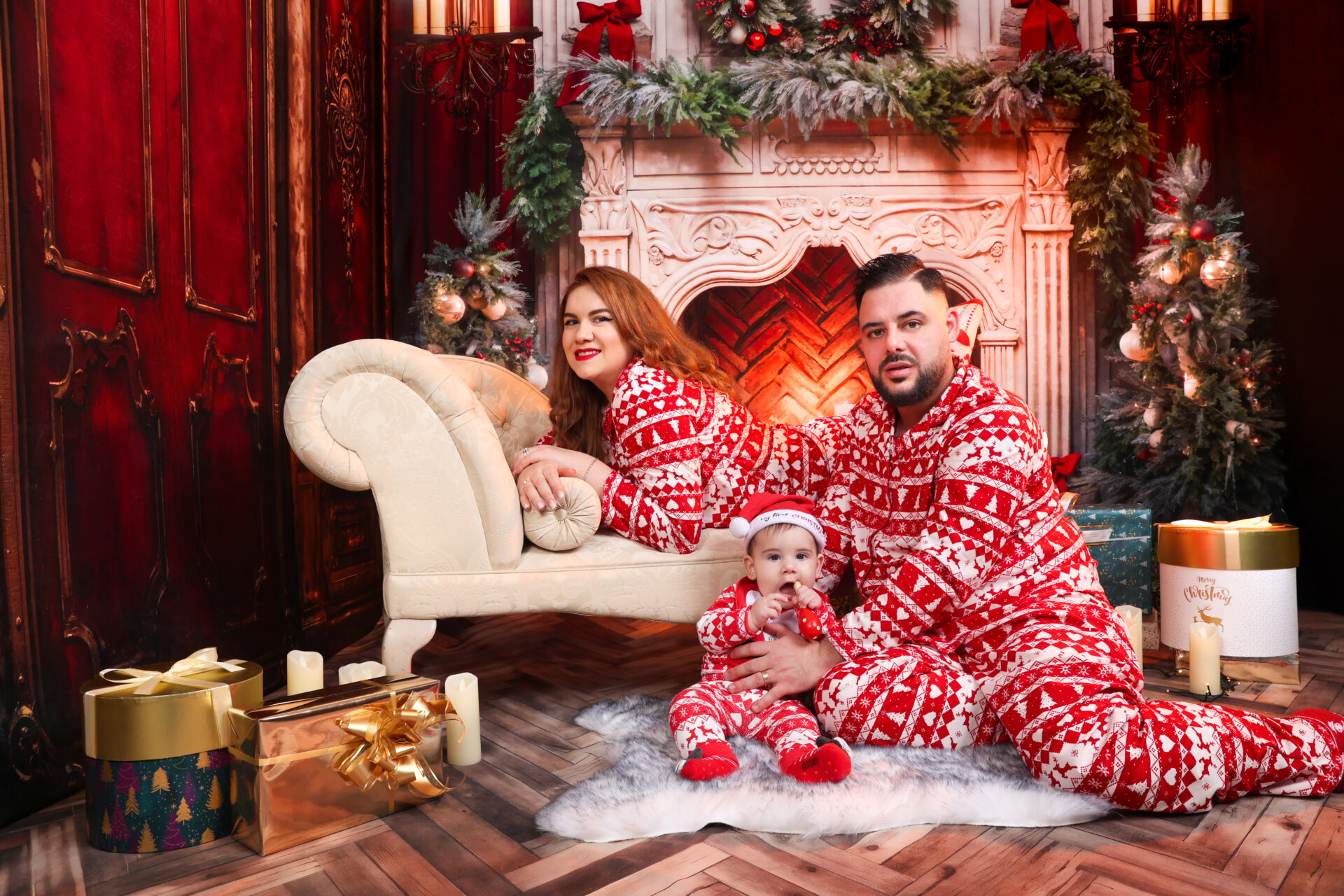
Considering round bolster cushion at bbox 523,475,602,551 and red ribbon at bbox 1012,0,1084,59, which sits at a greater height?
red ribbon at bbox 1012,0,1084,59

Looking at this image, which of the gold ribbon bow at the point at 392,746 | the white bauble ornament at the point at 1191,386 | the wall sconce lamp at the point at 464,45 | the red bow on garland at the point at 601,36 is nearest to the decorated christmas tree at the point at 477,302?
the wall sconce lamp at the point at 464,45

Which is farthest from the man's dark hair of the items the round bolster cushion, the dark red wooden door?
the dark red wooden door

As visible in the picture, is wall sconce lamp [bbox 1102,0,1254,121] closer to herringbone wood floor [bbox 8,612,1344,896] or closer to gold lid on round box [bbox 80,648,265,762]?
herringbone wood floor [bbox 8,612,1344,896]

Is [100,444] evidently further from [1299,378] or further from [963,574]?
[1299,378]

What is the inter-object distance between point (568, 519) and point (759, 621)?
590mm

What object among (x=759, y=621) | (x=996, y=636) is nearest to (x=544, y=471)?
(x=759, y=621)

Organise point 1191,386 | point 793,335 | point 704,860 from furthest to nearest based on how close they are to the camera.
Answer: point 793,335 → point 1191,386 → point 704,860

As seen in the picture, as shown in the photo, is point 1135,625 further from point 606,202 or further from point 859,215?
point 606,202

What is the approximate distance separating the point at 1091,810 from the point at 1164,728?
20cm

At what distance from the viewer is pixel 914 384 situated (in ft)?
6.32

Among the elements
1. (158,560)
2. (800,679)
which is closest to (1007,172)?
(800,679)

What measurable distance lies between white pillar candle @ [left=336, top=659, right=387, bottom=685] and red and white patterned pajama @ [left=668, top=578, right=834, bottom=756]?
→ 2.35 ft

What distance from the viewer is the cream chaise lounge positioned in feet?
6.86

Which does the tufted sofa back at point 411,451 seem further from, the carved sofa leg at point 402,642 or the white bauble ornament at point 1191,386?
the white bauble ornament at point 1191,386
